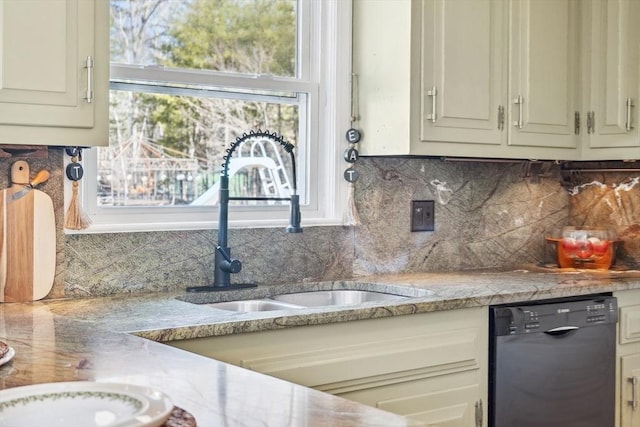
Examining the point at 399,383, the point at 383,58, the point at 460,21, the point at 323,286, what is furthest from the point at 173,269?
the point at 460,21

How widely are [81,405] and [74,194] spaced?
141cm

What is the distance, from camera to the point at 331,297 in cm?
302

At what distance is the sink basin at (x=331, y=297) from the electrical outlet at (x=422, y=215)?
453mm

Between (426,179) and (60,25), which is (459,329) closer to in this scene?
(426,179)

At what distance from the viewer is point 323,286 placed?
3.00 meters

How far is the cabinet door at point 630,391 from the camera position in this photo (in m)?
3.09

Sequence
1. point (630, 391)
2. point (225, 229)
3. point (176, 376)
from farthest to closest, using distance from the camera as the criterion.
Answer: point (630, 391) < point (225, 229) < point (176, 376)

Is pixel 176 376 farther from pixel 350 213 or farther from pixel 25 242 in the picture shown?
pixel 350 213

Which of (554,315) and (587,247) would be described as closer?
(554,315)

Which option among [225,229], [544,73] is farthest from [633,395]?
[225,229]

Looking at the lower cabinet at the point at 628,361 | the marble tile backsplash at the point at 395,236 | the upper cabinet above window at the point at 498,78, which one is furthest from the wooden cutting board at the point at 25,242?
the lower cabinet at the point at 628,361

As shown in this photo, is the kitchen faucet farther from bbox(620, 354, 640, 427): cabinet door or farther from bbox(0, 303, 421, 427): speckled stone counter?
bbox(620, 354, 640, 427): cabinet door

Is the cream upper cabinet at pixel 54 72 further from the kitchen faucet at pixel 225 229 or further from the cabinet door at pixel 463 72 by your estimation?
the cabinet door at pixel 463 72

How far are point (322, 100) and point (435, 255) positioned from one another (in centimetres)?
79
